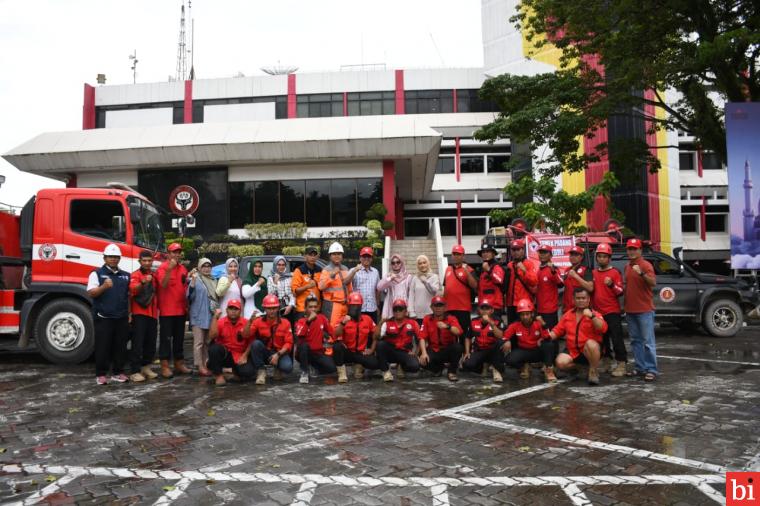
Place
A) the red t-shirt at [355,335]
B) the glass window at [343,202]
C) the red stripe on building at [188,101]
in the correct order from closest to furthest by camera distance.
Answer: the red t-shirt at [355,335] → the glass window at [343,202] → the red stripe on building at [188,101]

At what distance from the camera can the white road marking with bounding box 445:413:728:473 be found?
3.86 meters

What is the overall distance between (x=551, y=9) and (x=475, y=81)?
24.5 meters

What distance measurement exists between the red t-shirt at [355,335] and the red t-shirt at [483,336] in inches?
58.1

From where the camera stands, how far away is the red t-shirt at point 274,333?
23.6ft

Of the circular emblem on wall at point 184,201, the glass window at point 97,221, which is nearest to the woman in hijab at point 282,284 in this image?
the glass window at point 97,221

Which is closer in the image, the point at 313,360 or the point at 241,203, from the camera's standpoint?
the point at 313,360

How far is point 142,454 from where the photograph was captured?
4.25 m

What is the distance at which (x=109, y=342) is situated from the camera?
279 inches

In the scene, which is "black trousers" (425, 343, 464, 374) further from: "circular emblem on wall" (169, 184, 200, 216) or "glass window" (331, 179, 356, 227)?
"glass window" (331, 179, 356, 227)

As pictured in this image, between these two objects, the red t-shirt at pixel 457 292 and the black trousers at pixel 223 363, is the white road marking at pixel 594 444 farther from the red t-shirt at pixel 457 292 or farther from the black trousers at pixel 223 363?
the black trousers at pixel 223 363

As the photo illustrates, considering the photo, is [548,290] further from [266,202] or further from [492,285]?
[266,202]

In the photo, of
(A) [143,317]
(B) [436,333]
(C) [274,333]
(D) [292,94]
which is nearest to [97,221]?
(A) [143,317]

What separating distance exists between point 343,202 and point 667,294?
14.3 meters

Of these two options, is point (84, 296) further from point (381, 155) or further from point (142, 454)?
point (381, 155)
